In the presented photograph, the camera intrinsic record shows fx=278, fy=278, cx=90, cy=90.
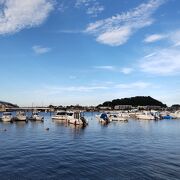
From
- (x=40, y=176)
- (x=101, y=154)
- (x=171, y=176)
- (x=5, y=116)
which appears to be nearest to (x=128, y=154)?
(x=101, y=154)

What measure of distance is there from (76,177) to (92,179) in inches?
74.3

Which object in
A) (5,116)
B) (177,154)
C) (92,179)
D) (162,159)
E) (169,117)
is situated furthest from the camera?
(169,117)

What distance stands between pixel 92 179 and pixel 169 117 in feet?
461

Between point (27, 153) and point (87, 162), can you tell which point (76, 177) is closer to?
point (87, 162)

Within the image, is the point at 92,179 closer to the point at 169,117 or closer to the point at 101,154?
the point at 101,154

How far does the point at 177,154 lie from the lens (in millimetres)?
41531

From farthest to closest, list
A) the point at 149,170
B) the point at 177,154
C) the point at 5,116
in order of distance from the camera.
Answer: the point at 5,116 → the point at 177,154 → the point at 149,170

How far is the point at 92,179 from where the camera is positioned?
28.4 meters

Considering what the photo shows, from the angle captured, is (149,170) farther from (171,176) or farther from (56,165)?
(56,165)

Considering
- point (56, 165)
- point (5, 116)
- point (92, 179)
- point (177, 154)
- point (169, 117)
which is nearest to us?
point (92, 179)

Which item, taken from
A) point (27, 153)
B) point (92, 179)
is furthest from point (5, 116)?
point (92, 179)

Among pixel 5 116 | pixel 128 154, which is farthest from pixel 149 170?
pixel 5 116

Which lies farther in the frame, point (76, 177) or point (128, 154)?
point (128, 154)

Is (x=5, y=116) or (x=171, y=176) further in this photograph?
(x=5, y=116)
